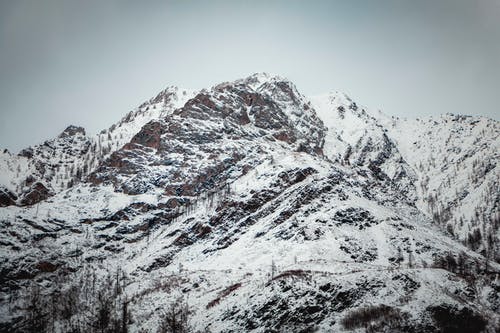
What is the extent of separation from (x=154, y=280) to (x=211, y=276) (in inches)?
691

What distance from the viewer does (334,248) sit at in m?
127

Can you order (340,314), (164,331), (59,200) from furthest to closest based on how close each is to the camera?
(59,200)
(164,331)
(340,314)

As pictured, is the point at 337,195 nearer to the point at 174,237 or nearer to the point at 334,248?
the point at 334,248

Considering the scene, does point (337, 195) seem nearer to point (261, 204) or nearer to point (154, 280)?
point (261, 204)

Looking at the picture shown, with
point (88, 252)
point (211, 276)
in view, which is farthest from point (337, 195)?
point (88, 252)

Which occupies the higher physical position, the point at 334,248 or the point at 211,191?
the point at 211,191

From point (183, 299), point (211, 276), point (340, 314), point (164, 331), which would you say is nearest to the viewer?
point (340, 314)

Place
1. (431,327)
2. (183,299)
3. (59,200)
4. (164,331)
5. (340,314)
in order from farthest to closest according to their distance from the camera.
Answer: (59,200), (183,299), (164,331), (340,314), (431,327)

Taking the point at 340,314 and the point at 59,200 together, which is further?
the point at 59,200

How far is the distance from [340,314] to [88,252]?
112106mm

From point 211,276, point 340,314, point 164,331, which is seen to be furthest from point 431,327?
point 211,276

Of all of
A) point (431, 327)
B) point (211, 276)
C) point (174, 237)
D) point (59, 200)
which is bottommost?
point (431, 327)

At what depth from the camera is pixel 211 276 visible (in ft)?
409

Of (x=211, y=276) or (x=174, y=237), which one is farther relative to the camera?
(x=174, y=237)
